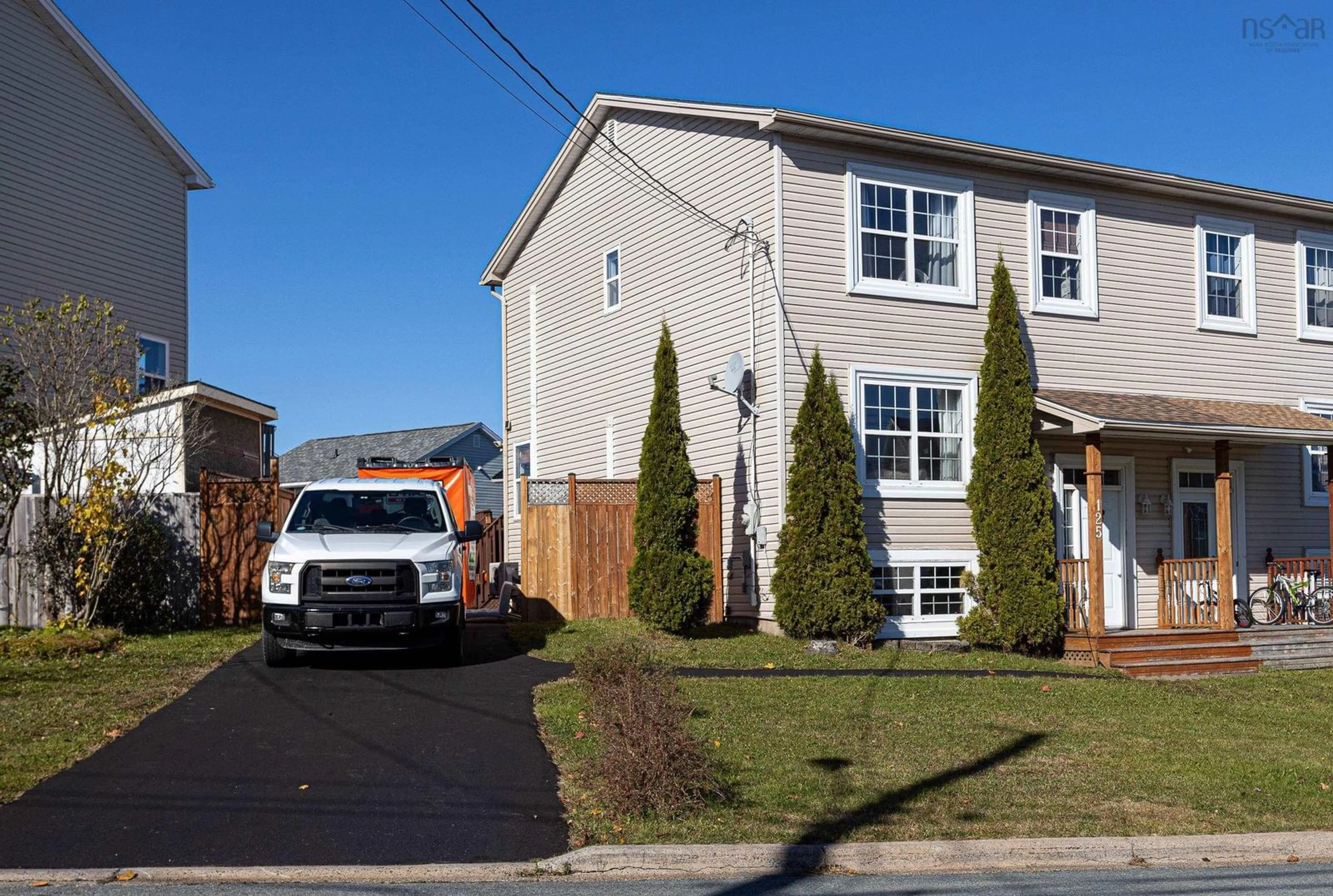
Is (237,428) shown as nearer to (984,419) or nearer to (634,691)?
(984,419)

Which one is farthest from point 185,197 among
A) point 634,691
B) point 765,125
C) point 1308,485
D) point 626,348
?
point 1308,485

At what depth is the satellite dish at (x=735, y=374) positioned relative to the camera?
1700 cm

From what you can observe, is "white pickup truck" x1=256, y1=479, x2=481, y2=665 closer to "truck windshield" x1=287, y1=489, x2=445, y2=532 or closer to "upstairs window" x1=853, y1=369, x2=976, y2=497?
"truck windshield" x1=287, y1=489, x2=445, y2=532

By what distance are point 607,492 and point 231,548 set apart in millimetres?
5313

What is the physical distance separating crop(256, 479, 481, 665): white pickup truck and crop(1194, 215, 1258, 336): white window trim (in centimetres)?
1299

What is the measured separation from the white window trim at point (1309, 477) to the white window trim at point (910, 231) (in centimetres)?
699

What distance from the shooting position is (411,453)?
172 ft

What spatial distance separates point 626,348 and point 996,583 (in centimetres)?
730

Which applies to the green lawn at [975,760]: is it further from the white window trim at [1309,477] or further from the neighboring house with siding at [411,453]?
the neighboring house with siding at [411,453]

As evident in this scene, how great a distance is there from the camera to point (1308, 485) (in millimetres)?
21031

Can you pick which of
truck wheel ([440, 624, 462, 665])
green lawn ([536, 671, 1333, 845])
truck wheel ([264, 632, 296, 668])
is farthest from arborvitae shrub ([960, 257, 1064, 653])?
truck wheel ([264, 632, 296, 668])

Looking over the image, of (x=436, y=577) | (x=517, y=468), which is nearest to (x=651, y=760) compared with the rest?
(x=436, y=577)

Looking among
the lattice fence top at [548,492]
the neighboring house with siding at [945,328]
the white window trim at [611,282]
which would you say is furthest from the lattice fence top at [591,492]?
the white window trim at [611,282]

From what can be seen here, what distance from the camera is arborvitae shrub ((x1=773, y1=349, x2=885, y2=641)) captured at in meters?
16.0
